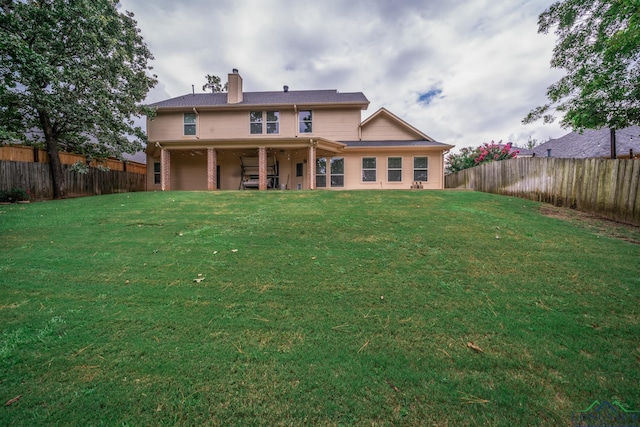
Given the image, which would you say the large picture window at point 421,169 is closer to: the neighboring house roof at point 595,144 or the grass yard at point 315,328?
the neighboring house roof at point 595,144

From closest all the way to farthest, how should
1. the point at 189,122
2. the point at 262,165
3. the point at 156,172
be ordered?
the point at 262,165, the point at 189,122, the point at 156,172

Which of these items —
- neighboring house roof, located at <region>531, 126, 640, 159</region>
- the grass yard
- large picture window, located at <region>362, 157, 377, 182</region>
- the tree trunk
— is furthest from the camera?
neighboring house roof, located at <region>531, 126, 640, 159</region>

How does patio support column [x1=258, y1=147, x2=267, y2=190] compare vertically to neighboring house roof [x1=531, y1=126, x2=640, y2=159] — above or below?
below

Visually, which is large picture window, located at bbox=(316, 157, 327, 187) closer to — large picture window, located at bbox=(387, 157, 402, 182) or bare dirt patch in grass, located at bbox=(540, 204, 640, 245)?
large picture window, located at bbox=(387, 157, 402, 182)

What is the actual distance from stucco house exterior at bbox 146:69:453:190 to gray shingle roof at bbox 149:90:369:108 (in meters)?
0.07

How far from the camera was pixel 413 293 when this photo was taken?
3209 mm

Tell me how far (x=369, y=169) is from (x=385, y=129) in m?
3.00

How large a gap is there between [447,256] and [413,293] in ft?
4.87

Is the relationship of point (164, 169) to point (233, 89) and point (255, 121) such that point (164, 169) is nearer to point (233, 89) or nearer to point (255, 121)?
point (255, 121)

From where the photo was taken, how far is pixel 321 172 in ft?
50.8

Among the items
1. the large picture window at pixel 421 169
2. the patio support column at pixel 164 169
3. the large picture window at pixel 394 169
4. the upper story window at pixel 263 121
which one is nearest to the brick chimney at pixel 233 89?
the upper story window at pixel 263 121

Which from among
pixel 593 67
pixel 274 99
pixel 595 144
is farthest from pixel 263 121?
pixel 595 144

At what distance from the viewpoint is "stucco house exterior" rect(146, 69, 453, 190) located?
1526 centimetres

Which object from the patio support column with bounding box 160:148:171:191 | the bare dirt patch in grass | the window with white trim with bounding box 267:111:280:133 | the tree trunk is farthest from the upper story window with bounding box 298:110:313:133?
the bare dirt patch in grass
